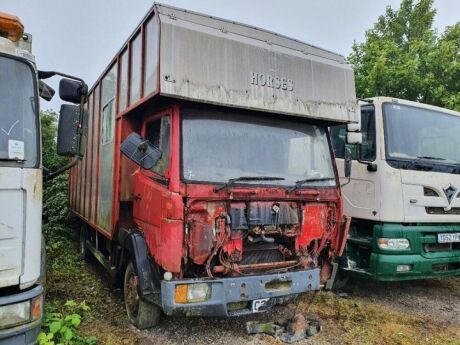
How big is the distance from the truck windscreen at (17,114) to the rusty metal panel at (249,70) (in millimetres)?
1042

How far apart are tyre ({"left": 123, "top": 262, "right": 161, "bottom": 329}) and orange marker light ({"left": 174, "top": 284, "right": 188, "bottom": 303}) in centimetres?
72

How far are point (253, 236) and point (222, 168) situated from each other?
712mm

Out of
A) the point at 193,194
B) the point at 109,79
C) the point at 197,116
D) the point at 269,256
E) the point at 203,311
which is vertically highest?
the point at 109,79

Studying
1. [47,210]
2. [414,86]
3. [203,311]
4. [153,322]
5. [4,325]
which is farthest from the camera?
[414,86]

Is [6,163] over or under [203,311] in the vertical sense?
over

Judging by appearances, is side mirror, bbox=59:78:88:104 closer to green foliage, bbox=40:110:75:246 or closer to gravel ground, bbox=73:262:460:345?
→ gravel ground, bbox=73:262:460:345

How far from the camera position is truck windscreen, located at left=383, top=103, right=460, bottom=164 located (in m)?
5.27

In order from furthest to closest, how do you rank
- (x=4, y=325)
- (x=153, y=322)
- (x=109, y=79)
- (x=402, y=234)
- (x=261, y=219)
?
(x=109, y=79) → (x=402, y=234) → (x=153, y=322) → (x=261, y=219) → (x=4, y=325)

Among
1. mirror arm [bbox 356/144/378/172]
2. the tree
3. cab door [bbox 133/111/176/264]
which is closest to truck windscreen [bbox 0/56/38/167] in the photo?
cab door [bbox 133/111/176/264]

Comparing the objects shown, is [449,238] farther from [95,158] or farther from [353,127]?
[95,158]

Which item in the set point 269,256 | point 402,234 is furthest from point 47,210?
point 402,234

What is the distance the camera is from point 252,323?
408 cm

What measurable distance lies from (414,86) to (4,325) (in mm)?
11214

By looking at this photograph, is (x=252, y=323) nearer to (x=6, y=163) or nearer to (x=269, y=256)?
(x=269, y=256)
